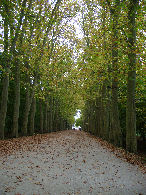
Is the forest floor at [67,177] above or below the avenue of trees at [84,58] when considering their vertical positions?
below

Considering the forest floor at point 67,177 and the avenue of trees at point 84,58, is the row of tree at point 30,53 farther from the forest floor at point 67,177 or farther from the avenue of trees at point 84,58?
the forest floor at point 67,177

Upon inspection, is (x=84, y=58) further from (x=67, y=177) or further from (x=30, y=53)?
(x=67, y=177)

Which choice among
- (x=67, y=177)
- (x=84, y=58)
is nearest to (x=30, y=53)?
(x=84, y=58)

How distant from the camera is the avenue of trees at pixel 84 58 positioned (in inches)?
458

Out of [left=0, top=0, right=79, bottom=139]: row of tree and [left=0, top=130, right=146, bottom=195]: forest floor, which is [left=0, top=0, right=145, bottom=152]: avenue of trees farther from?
[left=0, top=130, right=146, bottom=195]: forest floor

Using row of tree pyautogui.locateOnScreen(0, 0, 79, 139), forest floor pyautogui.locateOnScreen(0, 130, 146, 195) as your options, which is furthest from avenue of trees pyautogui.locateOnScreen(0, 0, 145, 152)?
forest floor pyautogui.locateOnScreen(0, 130, 146, 195)

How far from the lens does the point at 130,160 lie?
9992 mm

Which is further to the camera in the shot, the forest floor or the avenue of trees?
the avenue of trees

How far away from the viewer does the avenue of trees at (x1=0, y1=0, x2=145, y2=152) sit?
1162 centimetres

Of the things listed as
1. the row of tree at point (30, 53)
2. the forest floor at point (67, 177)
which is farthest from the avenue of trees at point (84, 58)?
the forest floor at point (67, 177)

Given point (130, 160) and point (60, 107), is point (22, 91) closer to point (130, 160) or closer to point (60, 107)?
point (60, 107)

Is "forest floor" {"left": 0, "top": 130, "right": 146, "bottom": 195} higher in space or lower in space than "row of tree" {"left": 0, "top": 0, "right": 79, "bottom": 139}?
lower

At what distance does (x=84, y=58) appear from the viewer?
45.0 ft

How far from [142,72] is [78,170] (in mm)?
9397
